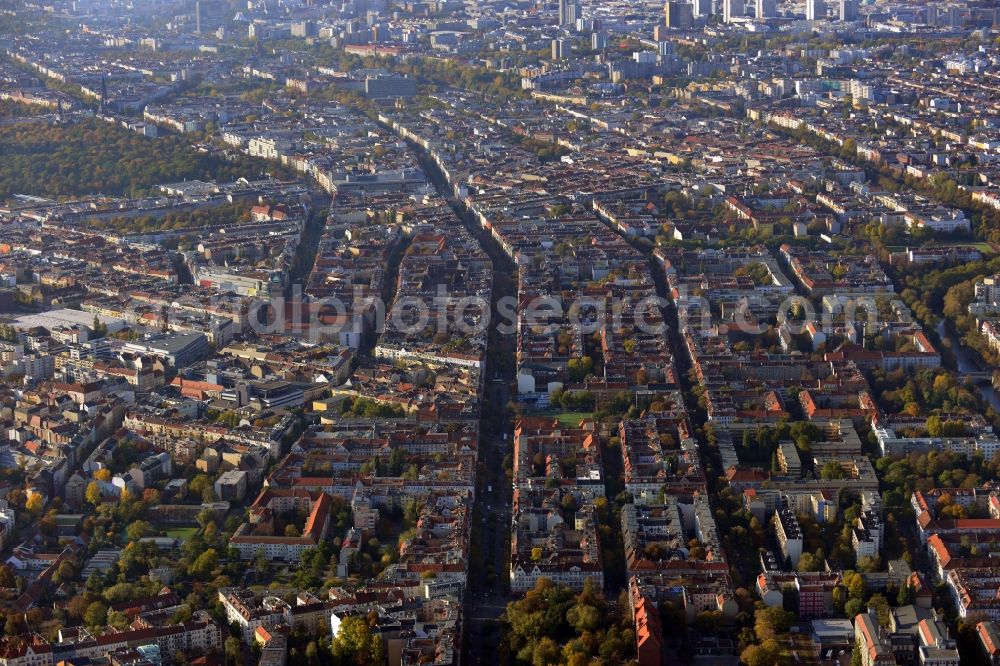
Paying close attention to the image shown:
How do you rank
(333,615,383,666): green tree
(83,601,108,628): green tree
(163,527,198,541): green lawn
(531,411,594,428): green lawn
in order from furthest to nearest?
(531,411,594,428): green lawn, (163,527,198,541): green lawn, (83,601,108,628): green tree, (333,615,383,666): green tree

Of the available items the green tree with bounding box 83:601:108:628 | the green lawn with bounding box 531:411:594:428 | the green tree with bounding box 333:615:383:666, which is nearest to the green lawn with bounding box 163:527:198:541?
the green tree with bounding box 83:601:108:628

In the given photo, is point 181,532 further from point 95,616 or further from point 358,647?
point 358,647

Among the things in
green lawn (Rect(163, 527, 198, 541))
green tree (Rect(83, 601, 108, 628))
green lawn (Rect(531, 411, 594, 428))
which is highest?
green tree (Rect(83, 601, 108, 628))

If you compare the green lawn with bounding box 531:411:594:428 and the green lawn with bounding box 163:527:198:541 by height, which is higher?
the green lawn with bounding box 531:411:594:428

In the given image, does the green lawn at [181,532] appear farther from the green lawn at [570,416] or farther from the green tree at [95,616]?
the green lawn at [570,416]

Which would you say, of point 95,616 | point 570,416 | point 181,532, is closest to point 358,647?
point 95,616

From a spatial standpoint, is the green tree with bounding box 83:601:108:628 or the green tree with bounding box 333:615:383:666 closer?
the green tree with bounding box 333:615:383:666

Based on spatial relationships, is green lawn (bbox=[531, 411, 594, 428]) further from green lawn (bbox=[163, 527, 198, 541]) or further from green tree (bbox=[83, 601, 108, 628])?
green tree (bbox=[83, 601, 108, 628])

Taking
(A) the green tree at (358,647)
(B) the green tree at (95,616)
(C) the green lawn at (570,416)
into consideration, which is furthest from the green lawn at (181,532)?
(C) the green lawn at (570,416)

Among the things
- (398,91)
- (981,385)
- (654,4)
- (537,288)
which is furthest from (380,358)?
(654,4)
